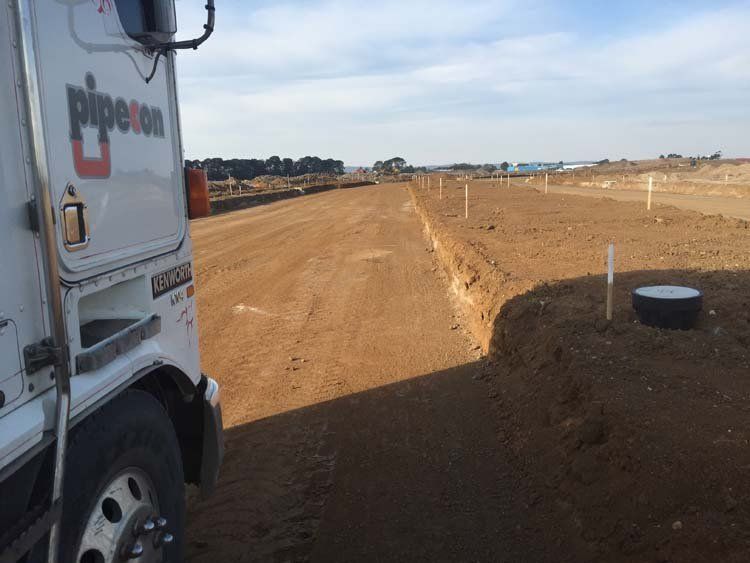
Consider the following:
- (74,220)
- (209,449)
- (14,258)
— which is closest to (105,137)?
(74,220)

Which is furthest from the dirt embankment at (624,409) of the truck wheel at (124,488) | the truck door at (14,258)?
the truck door at (14,258)

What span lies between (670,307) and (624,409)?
79.9 inches

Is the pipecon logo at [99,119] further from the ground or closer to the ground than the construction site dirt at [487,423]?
further from the ground

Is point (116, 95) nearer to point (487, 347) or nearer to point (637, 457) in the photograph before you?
point (637, 457)

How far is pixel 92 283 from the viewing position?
252 centimetres

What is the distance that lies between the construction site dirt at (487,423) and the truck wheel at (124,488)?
1201 millimetres

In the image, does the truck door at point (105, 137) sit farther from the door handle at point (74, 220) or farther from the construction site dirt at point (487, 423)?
the construction site dirt at point (487, 423)

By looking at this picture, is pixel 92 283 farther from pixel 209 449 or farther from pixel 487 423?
pixel 487 423

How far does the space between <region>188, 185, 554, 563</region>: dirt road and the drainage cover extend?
75.8 inches

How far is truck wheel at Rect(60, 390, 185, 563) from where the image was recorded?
227 cm

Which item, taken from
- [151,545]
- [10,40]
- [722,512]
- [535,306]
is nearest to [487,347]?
[535,306]

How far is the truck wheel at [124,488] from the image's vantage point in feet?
7.45

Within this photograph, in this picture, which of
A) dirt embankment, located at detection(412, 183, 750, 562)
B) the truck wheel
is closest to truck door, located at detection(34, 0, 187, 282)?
the truck wheel

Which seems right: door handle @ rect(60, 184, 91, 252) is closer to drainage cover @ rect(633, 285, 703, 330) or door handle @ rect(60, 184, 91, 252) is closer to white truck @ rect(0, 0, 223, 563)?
white truck @ rect(0, 0, 223, 563)
